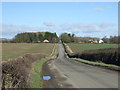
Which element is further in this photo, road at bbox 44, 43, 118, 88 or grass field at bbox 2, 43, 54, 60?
grass field at bbox 2, 43, 54, 60

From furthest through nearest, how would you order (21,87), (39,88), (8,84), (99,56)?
(99,56), (39,88), (21,87), (8,84)

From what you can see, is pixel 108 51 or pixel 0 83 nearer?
pixel 0 83

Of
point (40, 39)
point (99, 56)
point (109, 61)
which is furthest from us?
point (40, 39)

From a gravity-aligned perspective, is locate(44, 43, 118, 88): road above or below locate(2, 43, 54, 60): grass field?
above

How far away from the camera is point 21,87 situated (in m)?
9.36

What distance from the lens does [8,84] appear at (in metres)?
8.71

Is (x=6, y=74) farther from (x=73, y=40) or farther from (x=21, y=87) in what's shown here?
(x=73, y=40)

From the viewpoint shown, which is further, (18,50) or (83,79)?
(18,50)

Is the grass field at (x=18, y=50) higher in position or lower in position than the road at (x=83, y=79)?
lower

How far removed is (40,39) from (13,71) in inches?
7187

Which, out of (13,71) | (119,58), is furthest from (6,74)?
(119,58)

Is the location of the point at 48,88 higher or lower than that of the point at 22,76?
lower

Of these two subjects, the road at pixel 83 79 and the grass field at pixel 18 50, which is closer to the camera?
the road at pixel 83 79

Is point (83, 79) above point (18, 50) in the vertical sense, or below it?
above
